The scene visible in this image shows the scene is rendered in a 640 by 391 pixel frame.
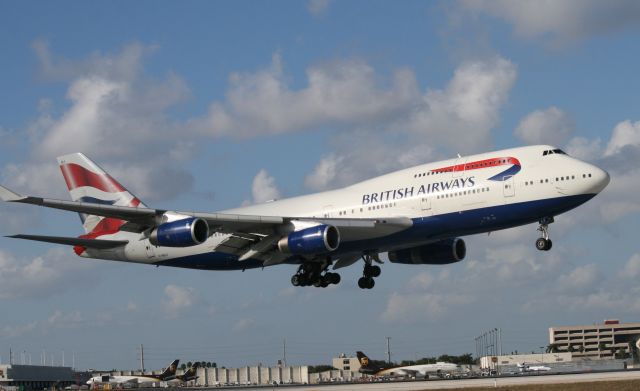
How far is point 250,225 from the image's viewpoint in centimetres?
6122

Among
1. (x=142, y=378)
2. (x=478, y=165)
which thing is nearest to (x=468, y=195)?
(x=478, y=165)

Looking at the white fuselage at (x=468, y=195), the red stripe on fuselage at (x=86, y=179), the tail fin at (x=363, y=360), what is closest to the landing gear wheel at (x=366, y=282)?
the white fuselage at (x=468, y=195)

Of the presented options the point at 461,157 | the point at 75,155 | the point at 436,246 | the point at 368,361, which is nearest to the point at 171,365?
the point at 368,361

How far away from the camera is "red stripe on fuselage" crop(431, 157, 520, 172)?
2230 inches

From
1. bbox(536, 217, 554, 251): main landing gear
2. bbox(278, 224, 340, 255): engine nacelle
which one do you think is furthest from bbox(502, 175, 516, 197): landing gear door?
bbox(278, 224, 340, 255): engine nacelle

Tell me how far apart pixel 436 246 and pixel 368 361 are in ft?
192

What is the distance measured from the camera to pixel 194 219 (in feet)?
190

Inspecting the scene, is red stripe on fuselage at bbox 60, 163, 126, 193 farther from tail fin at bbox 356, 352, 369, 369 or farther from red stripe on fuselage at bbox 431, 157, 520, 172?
tail fin at bbox 356, 352, 369, 369

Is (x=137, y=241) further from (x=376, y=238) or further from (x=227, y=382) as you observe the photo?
(x=227, y=382)

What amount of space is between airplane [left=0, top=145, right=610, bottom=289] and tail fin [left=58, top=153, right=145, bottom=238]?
8.45 feet

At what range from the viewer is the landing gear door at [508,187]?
55969 millimetres

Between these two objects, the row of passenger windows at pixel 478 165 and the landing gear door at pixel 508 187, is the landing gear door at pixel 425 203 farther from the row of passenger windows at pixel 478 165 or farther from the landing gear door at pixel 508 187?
the landing gear door at pixel 508 187

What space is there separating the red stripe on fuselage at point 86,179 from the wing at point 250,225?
40.6 ft

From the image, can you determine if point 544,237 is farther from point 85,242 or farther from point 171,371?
point 171,371
